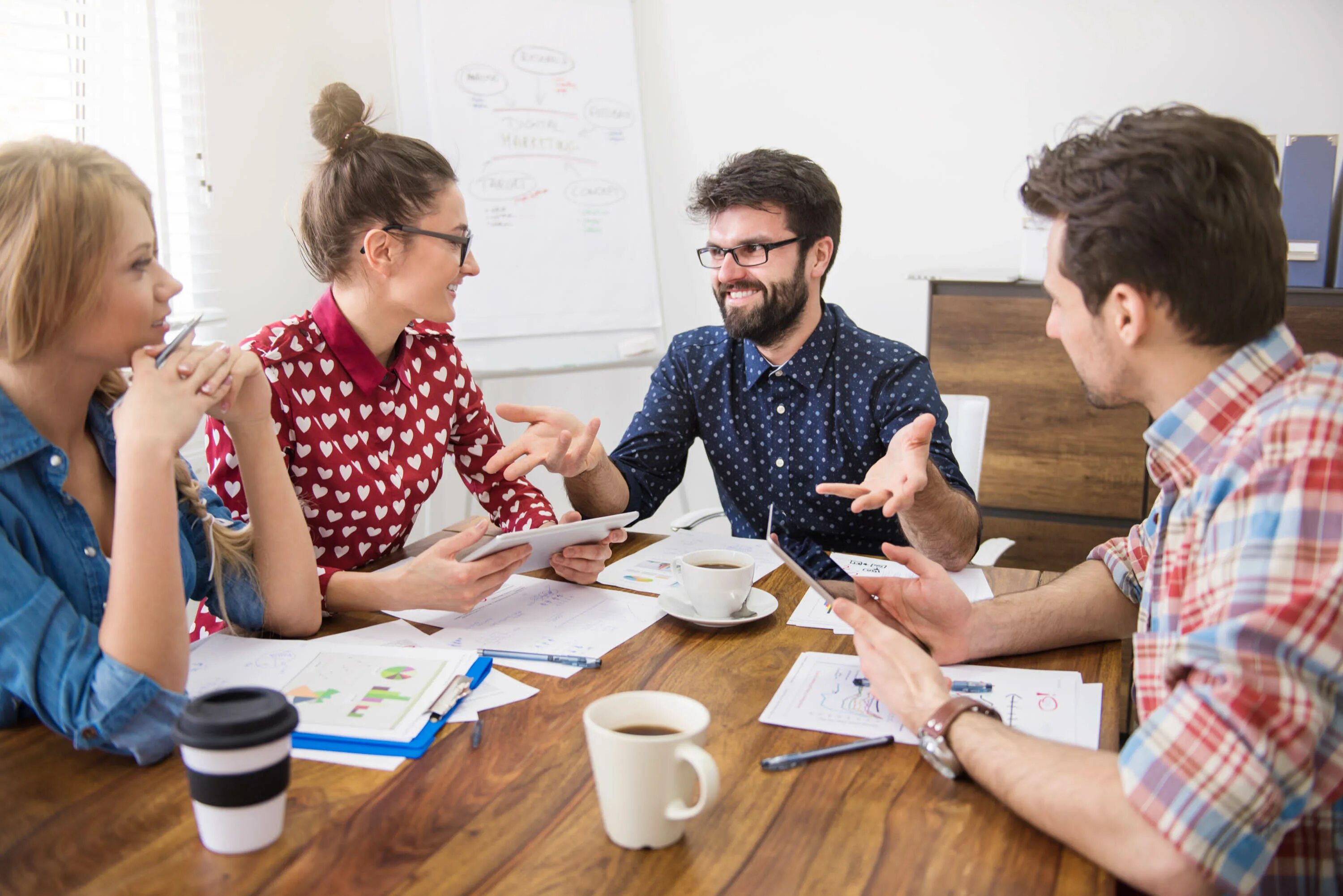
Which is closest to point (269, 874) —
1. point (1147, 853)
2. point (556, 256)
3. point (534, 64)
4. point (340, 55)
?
point (1147, 853)

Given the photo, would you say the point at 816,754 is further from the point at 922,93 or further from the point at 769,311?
the point at 922,93

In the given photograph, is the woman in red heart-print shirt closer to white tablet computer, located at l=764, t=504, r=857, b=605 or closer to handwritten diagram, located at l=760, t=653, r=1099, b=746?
white tablet computer, located at l=764, t=504, r=857, b=605

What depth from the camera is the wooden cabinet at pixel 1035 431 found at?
2.92 metres

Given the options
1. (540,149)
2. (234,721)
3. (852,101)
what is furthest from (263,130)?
(234,721)

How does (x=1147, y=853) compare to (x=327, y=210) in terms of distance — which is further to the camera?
(x=327, y=210)

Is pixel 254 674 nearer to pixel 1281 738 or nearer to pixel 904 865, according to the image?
pixel 904 865

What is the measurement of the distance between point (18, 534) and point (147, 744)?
0.28 metres

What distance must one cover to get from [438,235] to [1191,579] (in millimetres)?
1401

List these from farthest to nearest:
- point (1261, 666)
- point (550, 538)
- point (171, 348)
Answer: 1. point (550, 538)
2. point (171, 348)
3. point (1261, 666)

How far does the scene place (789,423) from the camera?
2105 millimetres

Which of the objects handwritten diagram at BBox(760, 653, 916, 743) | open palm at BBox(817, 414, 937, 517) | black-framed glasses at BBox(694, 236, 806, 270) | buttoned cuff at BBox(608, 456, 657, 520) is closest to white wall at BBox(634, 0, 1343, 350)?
black-framed glasses at BBox(694, 236, 806, 270)

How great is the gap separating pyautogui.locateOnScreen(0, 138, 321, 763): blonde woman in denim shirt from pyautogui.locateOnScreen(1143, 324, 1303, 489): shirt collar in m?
0.99

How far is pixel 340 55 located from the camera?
3.28 metres

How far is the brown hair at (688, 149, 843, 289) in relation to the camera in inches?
85.4
